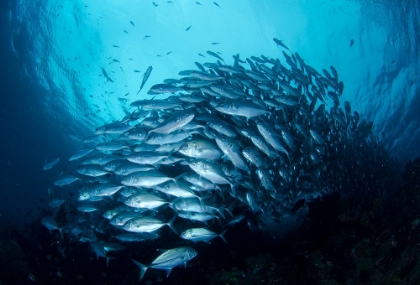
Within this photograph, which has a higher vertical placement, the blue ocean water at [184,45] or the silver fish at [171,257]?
the blue ocean water at [184,45]

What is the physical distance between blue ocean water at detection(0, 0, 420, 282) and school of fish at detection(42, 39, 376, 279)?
25.9 ft

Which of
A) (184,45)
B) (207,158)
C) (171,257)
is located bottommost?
(171,257)

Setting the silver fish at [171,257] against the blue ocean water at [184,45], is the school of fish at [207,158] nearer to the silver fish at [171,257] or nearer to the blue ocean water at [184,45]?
the silver fish at [171,257]

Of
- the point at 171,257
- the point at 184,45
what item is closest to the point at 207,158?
the point at 171,257

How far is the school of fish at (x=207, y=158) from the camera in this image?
5.48 meters

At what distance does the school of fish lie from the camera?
5.48 m

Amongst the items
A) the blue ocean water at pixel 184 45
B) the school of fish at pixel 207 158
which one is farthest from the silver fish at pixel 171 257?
the blue ocean water at pixel 184 45

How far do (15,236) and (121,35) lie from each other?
1681 cm

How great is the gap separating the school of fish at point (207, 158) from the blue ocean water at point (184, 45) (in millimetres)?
7882

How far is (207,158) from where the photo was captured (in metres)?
5.59

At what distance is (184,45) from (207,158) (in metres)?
17.8

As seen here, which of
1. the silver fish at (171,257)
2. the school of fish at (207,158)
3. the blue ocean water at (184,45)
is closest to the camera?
the silver fish at (171,257)

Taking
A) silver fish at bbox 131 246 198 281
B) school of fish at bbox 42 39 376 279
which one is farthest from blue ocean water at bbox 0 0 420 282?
silver fish at bbox 131 246 198 281

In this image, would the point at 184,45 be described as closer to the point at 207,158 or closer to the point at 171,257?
the point at 207,158
